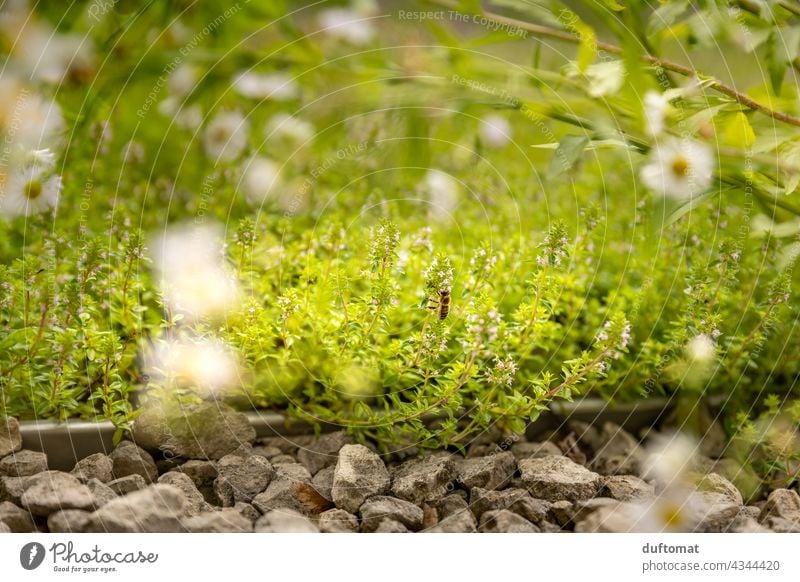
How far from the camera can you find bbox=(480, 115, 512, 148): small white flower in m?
1.58

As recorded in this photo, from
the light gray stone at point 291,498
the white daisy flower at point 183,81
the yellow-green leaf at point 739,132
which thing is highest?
the white daisy flower at point 183,81

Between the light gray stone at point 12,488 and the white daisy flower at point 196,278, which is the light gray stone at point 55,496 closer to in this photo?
the light gray stone at point 12,488

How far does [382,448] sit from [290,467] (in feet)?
0.39

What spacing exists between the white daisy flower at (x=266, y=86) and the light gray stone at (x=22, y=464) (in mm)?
695

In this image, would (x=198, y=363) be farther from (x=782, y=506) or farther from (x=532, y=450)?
(x=782, y=506)

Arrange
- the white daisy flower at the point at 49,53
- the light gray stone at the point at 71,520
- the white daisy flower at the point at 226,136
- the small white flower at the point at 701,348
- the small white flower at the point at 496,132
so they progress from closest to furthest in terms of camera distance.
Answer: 1. the light gray stone at the point at 71,520
2. the small white flower at the point at 701,348
3. the white daisy flower at the point at 49,53
4. the white daisy flower at the point at 226,136
5. the small white flower at the point at 496,132

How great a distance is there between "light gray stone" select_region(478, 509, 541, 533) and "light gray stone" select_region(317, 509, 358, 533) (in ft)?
0.46

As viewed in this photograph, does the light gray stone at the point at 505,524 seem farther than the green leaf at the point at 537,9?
No

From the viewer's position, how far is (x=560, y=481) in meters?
0.84

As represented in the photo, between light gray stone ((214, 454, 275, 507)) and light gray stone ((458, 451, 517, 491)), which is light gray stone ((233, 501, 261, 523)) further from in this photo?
light gray stone ((458, 451, 517, 491))

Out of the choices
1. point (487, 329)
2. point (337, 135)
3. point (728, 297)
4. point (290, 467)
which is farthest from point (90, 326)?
point (728, 297)

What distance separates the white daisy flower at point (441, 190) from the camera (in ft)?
4.41

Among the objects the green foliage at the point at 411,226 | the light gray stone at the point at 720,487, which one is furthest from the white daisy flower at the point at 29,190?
the light gray stone at the point at 720,487
